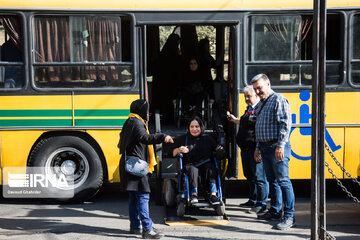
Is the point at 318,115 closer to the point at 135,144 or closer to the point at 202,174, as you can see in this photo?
the point at 135,144

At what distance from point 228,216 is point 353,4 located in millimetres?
3513

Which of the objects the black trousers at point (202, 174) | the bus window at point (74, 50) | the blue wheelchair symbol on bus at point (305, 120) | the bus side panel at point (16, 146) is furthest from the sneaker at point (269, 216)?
the bus side panel at point (16, 146)

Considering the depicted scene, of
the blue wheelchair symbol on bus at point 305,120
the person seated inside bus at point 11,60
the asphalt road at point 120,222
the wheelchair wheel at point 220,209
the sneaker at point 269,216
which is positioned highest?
the person seated inside bus at point 11,60

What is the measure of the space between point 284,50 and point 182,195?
8.65ft

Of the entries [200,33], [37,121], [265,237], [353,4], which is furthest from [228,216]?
[200,33]

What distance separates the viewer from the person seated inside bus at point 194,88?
9375mm

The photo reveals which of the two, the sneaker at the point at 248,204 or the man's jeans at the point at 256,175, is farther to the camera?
the sneaker at the point at 248,204

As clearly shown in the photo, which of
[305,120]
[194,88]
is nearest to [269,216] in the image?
[305,120]

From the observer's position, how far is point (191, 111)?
369 inches

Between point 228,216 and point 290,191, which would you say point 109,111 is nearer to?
point 228,216

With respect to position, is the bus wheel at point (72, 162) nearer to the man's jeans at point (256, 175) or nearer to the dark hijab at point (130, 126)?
the dark hijab at point (130, 126)

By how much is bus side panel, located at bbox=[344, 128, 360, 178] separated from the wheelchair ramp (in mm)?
2147

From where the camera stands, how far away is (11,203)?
27.7ft

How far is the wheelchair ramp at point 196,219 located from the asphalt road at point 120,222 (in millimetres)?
85
